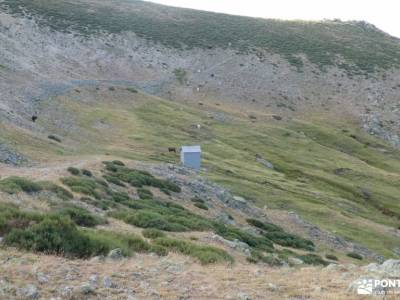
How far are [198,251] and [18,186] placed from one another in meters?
9.56

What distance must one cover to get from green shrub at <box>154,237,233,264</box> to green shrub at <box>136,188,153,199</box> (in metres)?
12.1

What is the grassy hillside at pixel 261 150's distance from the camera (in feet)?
159

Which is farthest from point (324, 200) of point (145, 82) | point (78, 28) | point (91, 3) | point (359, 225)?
point (91, 3)

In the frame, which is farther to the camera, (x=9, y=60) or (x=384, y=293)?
(x=9, y=60)

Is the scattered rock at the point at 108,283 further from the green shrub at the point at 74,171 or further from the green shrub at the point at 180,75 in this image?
the green shrub at the point at 180,75

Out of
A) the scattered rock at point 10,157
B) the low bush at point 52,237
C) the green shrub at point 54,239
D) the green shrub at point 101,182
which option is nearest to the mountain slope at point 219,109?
the scattered rock at point 10,157

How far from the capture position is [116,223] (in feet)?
72.3

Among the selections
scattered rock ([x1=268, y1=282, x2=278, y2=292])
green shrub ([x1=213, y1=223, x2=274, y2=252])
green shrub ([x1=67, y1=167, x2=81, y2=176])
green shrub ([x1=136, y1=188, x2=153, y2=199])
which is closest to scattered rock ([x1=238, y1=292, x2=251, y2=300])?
scattered rock ([x1=268, y1=282, x2=278, y2=292])

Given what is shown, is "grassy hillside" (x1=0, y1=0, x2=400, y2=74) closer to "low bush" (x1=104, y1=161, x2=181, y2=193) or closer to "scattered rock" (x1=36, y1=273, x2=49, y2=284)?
"low bush" (x1=104, y1=161, x2=181, y2=193)

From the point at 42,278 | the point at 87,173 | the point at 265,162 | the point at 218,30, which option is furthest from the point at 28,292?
the point at 218,30

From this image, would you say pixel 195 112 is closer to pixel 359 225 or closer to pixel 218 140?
pixel 218 140

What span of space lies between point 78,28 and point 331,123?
2334 inches

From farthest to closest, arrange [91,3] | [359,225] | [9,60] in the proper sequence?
[91,3] < [9,60] < [359,225]

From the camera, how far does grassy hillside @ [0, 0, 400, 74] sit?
118062mm
